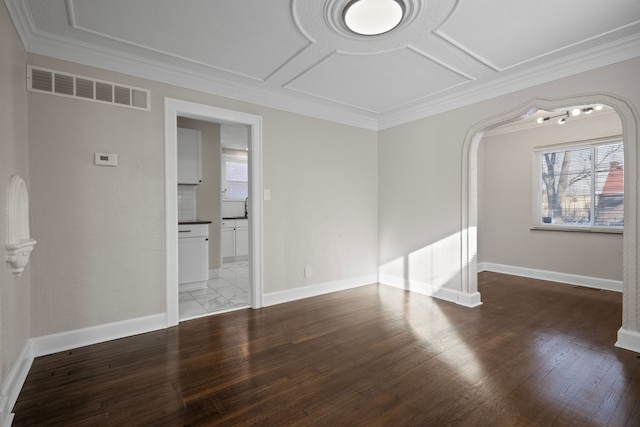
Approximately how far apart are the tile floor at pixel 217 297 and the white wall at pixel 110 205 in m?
0.50

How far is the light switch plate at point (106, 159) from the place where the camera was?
2.81 meters

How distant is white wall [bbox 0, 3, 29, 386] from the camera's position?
1.89 meters

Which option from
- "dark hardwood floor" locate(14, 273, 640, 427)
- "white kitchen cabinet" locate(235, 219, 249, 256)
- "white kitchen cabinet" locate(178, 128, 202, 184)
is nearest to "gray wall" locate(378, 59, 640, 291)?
"dark hardwood floor" locate(14, 273, 640, 427)

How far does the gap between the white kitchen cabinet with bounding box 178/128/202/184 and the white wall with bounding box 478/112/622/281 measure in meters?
5.05

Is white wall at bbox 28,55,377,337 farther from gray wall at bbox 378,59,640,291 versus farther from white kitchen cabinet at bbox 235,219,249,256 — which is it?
white kitchen cabinet at bbox 235,219,249,256

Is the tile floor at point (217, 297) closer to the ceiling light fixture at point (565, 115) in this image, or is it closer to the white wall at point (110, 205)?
the white wall at point (110, 205)

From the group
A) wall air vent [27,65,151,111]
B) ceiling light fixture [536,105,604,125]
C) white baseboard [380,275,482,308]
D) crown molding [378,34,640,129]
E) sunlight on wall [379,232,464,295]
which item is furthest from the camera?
ceiling light fixture [536,105,604,125]

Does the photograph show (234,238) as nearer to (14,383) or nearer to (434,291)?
(434,291)

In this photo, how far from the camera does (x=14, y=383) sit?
2.03 m

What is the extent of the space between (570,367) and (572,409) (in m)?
0.62

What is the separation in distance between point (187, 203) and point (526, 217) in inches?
227

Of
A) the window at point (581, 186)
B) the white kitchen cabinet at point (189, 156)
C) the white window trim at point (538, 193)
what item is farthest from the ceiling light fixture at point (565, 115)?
the white kitchen cabinet at point (189, 156)

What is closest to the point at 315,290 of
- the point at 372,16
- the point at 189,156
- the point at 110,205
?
the point at 110,205

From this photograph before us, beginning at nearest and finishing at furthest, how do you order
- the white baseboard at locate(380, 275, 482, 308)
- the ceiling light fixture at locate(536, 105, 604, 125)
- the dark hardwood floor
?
1. the dark hardwood floor
2. the white baseboard at locate(380, 275, 482, 308)
3. the ceiling light fixture at locate(536, 105, 604, 125)
